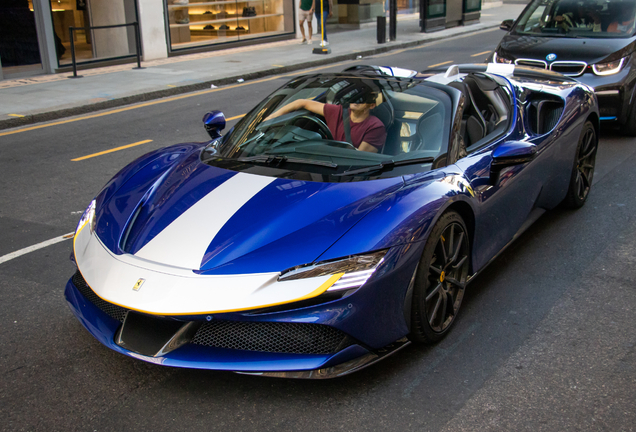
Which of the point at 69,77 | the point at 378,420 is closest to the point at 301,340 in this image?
the point at 378,420

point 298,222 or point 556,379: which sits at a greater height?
point 298,222

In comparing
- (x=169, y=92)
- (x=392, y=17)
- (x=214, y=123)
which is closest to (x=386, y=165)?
(x=214, y=123)

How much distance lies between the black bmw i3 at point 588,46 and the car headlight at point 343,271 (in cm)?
582

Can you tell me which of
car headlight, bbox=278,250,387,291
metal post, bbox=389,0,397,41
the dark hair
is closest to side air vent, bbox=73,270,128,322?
car headlight, bbox=278,250,387,291

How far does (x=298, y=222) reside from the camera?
3090mm

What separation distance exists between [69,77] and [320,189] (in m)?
12.6

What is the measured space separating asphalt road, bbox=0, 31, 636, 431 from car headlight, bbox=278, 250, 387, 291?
1.85 feet

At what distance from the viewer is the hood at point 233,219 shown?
293cm

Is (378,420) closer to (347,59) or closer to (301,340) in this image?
(301,340)

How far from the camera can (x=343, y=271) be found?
2.83 m

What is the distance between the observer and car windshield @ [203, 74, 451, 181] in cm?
366

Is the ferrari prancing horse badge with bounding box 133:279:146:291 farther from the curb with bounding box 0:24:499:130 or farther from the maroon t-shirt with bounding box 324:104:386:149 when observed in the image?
the curb with bounding box 0:24:499:130

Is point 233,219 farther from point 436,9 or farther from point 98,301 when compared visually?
point 436,9

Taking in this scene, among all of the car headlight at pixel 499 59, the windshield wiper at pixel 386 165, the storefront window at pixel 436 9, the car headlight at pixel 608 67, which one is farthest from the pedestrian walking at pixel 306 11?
the windshield wiper at pixel 386 165
